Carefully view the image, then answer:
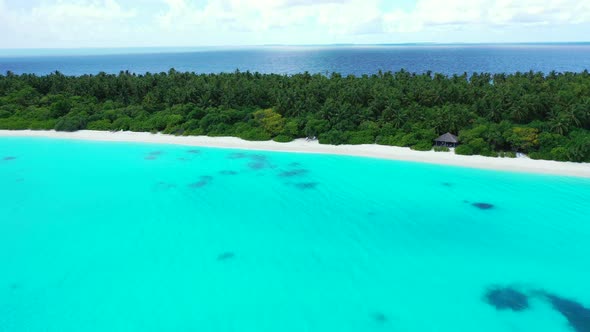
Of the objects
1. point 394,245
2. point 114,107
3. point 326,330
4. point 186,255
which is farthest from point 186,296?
point 114,107

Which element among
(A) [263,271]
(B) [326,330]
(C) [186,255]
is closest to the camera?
(B) [326,330]

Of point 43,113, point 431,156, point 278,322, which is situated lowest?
point 278,322

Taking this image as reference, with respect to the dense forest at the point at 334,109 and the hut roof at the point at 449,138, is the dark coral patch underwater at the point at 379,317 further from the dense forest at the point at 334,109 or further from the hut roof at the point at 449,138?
the hut roof at the point at 449,138

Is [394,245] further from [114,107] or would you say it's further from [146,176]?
[114,107]

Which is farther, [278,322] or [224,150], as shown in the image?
[224,150]

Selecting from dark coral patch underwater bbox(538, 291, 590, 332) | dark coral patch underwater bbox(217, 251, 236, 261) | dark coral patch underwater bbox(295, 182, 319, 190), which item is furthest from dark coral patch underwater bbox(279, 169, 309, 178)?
dark coral patch underwater bbox(538, 291, 590, 332)

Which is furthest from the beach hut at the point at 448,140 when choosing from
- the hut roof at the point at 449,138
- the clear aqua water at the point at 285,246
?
the clear aqua water at the point at 285,246
